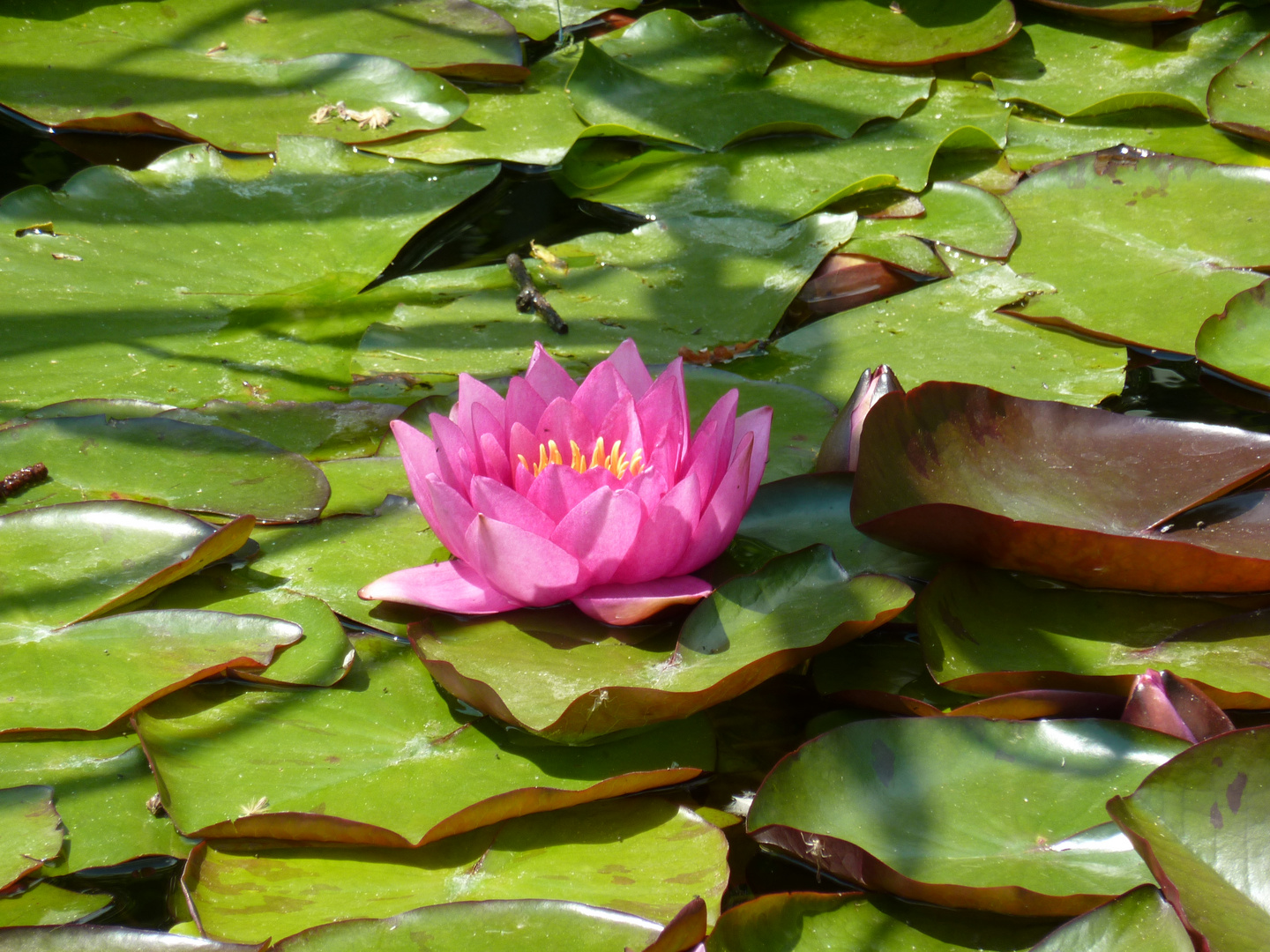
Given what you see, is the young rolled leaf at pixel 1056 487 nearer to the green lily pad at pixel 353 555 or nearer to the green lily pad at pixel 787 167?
the green lily pad at pixel 353 555

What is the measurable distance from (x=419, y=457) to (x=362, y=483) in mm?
347

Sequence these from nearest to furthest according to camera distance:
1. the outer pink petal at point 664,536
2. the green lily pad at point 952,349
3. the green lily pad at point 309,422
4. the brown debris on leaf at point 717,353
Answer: the outer pink petal at point 664,536, the green lily pad at point 309,422, the green lily pad at point 952,349, the brown debris on leaf at point 717,353

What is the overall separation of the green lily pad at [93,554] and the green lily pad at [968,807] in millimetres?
826

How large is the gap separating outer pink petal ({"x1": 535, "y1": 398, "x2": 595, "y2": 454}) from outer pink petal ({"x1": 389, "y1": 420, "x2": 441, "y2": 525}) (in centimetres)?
13

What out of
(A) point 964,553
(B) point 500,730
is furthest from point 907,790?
(B) point 500,730

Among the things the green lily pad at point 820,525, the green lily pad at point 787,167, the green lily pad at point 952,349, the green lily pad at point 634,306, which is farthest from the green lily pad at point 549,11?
the green lily pad at point 820,525

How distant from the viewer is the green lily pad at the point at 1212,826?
2.76 feet

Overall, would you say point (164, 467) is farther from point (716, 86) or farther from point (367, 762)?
point (716, 86)

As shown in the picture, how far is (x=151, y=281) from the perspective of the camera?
80.2 inches

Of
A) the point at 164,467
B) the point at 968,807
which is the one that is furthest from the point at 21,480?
the point at 968,807

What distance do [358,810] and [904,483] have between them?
75 centimetres

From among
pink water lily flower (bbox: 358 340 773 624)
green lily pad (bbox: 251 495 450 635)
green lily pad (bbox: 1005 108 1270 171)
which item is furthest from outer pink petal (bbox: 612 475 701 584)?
green lily pad (bbox: 1005 108 1270 171)

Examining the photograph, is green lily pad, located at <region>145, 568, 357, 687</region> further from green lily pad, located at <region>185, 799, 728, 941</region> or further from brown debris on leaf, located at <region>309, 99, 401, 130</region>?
brown debris on leaf, located at <region>309, 99, 401, 130</region>

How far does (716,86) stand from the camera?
268cm
